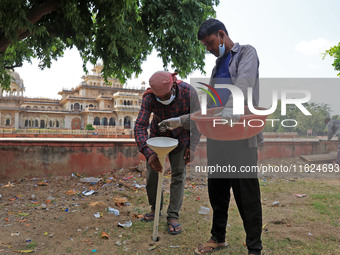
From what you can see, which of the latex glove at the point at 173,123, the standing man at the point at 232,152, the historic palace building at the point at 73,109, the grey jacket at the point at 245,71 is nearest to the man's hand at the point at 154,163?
the latex glove at the point at 173,123

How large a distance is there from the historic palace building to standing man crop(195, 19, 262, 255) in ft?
103

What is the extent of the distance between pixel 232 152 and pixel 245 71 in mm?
545

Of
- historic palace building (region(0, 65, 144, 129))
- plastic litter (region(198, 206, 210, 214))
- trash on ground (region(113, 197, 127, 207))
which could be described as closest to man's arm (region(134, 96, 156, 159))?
plastic litter (region(198, 206, 210, 214))

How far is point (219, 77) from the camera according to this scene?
181cm

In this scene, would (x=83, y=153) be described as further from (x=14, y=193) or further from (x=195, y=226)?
(x=195, y=226)

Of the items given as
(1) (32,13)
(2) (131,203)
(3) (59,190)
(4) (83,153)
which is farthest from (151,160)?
(4) (83,153)

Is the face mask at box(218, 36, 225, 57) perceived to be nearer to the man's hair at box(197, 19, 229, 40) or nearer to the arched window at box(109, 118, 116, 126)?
the man's hair at box(197, 19, 229, 40)

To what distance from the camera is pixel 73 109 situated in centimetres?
4006

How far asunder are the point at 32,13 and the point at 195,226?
363cm

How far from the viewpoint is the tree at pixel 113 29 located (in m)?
3.37

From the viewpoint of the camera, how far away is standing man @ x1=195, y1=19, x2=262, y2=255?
5.06 ft

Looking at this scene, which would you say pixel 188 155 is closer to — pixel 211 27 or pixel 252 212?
pixel 252 212

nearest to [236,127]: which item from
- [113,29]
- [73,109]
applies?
[113,29]

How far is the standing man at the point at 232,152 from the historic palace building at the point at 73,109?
31321mm
